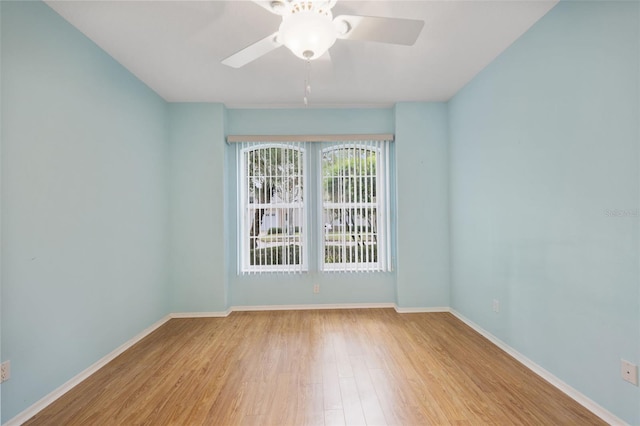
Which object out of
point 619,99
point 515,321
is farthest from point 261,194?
point 619,99

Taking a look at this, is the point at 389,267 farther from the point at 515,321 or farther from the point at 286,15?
the point at 286,15

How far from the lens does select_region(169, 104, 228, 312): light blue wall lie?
3.43 metres

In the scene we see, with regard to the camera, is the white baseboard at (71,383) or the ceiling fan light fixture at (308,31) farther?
the white baseboard at (71,383)

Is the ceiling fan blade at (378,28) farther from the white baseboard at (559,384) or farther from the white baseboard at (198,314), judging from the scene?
the white baseboard at (198,314)

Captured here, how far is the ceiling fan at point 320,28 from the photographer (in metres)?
1.31

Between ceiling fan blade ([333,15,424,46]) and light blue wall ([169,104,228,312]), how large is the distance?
2.38 meters

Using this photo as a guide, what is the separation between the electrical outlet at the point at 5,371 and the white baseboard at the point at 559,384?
3.47 m

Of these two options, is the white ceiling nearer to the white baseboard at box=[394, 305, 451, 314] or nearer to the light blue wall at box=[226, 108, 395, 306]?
the light blue wall at box=[226, 108, 395, 306]

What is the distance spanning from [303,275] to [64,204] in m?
2.48

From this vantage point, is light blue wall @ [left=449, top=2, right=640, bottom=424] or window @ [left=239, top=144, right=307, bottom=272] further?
window @ [left=239, top=144, right=307, bottom=272]

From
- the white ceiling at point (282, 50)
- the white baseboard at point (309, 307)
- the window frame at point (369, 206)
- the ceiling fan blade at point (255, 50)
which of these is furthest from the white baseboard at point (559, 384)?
the ceiling fan blade at point (255, 50)

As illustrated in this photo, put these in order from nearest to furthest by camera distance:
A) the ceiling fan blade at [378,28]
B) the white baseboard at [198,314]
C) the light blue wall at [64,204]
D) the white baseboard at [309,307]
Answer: the ceiling fan blade at [378,28]
the light blue wall at [64,204]
the white baseboard at [198,314]
the white baseboard at [309,307]

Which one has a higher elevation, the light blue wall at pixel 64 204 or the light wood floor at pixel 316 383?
the light blue wall at pixel 64 204

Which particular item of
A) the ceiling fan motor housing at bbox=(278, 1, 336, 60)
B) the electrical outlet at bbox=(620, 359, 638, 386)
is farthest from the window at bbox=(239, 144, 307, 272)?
the electrical outlet at bbox=(620, 359, 638, 386)
